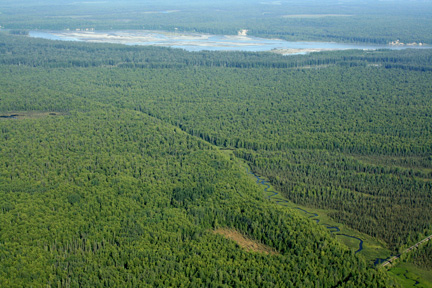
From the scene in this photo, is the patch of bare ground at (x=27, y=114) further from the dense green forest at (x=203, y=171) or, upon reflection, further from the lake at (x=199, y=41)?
the lake at (x=199, y=41)

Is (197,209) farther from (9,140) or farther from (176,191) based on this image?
(9,140)

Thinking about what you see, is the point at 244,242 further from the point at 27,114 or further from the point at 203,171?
the point at 27,114

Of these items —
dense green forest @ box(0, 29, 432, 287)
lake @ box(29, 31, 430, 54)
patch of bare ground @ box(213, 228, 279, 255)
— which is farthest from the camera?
lake @ box(29, 31, 430, 54)

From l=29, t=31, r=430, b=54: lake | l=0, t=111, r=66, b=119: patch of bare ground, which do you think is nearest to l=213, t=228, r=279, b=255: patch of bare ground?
l=0, t=111, r=66, b=119: patch of bare ground

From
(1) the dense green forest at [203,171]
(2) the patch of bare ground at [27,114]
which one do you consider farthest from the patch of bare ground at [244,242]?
(2) the patch of bare ground at [27,114]

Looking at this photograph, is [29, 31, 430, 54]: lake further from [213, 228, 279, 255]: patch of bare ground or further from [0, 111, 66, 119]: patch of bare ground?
[213, 228, 279, 255]: patch of bare ground
